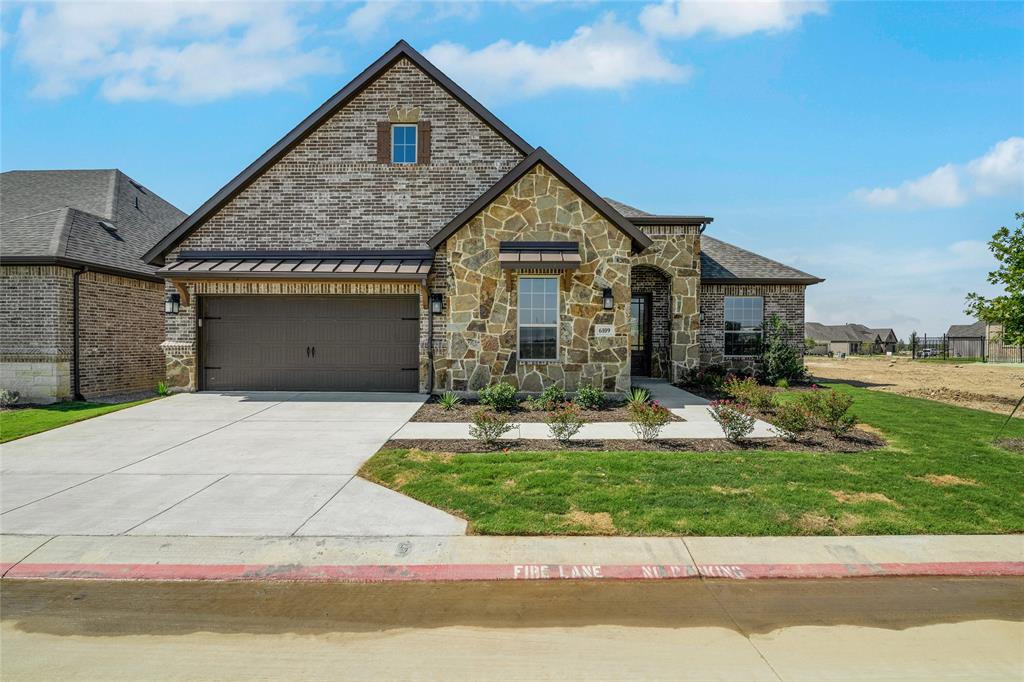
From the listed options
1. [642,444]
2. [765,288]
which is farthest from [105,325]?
[765,288]

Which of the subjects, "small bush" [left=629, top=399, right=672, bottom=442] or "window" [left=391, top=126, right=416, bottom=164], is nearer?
"small bush" [left=629, top=399, right=672, bottom=442]

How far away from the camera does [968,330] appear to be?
6322 centimetres

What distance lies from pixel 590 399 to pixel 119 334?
13556 millimetres

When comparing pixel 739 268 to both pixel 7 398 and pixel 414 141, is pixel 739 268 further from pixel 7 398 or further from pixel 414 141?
pixel 7 398

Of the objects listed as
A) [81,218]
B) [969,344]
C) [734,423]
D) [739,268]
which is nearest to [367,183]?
[81,218]

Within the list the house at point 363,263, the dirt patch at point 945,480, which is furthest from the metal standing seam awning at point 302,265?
the dirt patch at point 945,480

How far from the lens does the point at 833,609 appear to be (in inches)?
162

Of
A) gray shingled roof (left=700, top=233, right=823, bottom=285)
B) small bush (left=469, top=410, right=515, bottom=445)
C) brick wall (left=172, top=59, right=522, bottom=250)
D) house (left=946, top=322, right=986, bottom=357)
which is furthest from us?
house (left=946, top=322, right=986, bottom=357)

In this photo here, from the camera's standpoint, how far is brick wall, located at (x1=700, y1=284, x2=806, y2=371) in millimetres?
17609

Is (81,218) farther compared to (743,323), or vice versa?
(743,323)

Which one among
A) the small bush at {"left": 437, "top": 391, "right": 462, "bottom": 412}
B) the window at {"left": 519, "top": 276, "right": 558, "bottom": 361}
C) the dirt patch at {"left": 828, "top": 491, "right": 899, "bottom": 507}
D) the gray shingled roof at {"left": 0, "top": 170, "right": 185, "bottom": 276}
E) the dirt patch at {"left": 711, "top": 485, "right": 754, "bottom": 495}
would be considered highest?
the gray shingled roof at {"left": 0, "top": 170, "right": 185, "bottom": 276}

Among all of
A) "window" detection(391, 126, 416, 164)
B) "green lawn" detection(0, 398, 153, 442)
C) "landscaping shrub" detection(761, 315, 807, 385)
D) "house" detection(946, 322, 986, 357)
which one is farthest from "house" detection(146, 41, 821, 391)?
"house" detection(946, 322, 986, 357)

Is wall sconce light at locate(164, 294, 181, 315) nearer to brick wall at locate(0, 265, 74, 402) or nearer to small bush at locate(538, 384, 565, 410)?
brick wall at locate(0, 265, 74, 402)

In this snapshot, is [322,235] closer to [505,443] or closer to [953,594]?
[505,443]
